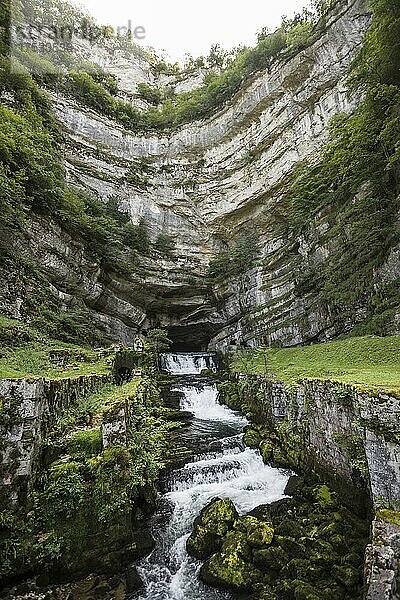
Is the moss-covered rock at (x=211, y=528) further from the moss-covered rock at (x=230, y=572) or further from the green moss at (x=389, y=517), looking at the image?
the green moss at (x=389, y=517)

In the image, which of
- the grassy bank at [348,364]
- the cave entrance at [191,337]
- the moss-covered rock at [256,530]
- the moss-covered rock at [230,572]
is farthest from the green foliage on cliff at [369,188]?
the cave entrance at [191,337]

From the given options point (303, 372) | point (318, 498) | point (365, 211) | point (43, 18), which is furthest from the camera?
point (43, 18)

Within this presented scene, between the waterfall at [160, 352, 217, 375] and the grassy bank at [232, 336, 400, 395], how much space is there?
20.6ft

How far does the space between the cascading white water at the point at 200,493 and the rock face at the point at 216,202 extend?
750cm

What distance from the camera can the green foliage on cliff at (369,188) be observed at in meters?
11.3

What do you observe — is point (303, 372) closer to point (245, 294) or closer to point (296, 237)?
point (296, 237)

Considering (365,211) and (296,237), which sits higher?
(296,237)

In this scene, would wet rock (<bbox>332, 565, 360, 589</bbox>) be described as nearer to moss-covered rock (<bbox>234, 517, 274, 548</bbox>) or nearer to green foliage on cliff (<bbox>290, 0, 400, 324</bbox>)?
moss-covered rock (<bbox>234, 517, 274, 548</bbox>)

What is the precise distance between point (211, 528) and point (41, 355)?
6464 mm

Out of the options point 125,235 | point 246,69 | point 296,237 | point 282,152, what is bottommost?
point 296,237

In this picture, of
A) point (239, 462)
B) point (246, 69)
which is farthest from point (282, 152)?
point (239, 462)

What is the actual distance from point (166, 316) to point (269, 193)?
1152 cm

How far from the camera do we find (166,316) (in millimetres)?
25359

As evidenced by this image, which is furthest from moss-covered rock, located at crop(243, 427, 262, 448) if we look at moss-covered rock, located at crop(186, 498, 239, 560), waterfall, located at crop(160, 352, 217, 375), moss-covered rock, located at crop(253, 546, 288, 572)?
waterfall, located at crop(160, 352, 217, 375)
